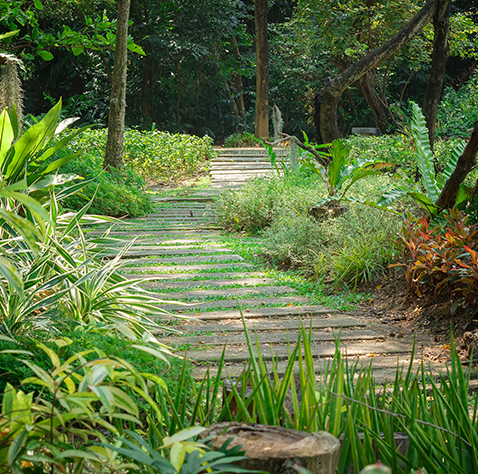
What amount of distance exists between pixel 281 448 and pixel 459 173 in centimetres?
380

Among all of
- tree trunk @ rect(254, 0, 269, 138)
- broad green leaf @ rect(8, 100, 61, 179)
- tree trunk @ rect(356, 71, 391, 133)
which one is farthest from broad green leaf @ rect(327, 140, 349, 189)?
tree trunk @ rect(254, 0, 269, 138)

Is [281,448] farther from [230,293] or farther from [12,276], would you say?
[230,293]

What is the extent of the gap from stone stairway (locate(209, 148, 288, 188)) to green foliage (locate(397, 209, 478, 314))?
666 cm

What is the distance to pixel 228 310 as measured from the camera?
398 cm

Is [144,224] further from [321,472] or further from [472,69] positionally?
[472,69]

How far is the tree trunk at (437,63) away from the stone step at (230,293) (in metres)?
4.07

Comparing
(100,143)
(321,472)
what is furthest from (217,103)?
(321,472)

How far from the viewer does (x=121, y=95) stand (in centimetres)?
859

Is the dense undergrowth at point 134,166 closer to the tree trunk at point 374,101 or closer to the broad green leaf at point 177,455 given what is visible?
the tree trunk at point 374,101

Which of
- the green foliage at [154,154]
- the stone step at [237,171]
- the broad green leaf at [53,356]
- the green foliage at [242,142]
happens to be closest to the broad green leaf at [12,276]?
the broad green leaf at [53,356]

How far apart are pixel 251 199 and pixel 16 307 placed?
17.1 feet

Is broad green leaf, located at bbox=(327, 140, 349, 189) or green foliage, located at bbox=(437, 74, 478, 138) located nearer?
broad green leaf, located at bbox=(327, 140, 349, 189)

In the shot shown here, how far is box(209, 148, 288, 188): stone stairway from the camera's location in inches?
Result: 443

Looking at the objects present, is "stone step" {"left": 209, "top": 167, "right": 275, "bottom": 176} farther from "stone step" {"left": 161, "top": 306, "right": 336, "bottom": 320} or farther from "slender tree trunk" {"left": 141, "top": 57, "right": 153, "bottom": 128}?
"stone step" {"left": 161, "top": 306, "right": 336, "bottom": 320}
